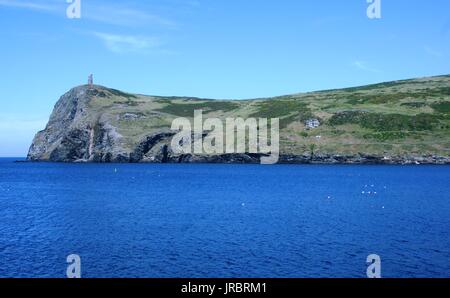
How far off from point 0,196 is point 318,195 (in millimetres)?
67184

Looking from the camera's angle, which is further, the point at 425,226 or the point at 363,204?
the point at 363,204

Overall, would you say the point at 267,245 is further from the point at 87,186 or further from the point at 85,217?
the point at 87,186

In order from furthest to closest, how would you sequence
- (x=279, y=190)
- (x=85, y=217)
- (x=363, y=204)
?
(x=279, y=190)
(x=363, y=204)
(x=85, y=217)

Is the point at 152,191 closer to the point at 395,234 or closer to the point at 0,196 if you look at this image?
the point at 0,196

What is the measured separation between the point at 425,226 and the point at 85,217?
158ft

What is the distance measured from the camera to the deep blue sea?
150 feet

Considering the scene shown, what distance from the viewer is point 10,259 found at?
48406 millimetres

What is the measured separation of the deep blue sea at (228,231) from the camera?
A: 150ft

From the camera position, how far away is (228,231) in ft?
207

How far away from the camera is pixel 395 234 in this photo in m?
61.0

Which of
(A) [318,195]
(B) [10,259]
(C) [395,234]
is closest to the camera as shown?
(B) [10,259]

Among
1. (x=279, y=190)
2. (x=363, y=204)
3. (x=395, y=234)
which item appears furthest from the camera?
(x=279, y=190)
